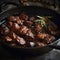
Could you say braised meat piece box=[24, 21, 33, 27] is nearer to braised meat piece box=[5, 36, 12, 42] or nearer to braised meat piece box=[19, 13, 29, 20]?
braised meat piece box=[19, 13, 29, 20]

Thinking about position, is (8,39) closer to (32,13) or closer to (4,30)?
(4,30)

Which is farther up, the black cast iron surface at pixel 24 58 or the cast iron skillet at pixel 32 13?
the cast iron skillet at pixel 32 13

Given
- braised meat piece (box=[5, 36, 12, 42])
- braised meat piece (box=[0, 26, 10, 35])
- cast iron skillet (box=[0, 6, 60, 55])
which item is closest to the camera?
cast iron skillet (box=[0, 6, 60, 55])

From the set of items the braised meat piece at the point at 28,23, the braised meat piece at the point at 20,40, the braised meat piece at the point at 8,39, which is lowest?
the braised meat piece at the point at 20,40

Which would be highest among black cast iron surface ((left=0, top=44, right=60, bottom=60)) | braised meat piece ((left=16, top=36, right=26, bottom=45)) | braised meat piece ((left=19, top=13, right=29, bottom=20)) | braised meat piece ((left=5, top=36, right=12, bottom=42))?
braised meat piece ((left=19, top=13, right=29, bottom=20))

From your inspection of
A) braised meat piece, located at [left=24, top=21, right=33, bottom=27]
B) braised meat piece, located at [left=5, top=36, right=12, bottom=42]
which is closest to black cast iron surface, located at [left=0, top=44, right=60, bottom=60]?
braised meat piece, located at [left=5, top=36, right=12, bottom=42]

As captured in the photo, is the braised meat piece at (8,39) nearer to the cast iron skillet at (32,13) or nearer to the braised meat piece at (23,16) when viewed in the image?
the cast iron skillet at (32,13)

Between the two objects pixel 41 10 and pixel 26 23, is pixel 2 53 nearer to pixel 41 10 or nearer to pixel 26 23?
pixel 26 23

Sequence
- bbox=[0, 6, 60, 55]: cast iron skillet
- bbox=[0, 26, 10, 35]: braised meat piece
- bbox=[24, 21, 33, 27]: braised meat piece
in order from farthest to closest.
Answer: bbox=[24, 21, 33, 27]: braised meat piece, bbox=[0, 26, 10, 35]: braised meat piece, bbox=[0, 6, 60, 55]: cast iron skillet

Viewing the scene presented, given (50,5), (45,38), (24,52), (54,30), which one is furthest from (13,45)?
(50,5)

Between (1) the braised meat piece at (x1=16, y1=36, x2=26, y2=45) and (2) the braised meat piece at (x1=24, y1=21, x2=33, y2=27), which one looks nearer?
(1) the braised meat piece at (x1=16, y1=36, x2=26, y2=45)

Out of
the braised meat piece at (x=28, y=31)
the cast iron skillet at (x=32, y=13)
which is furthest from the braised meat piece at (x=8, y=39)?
the cast iron skillet at (x=32, y=13)
